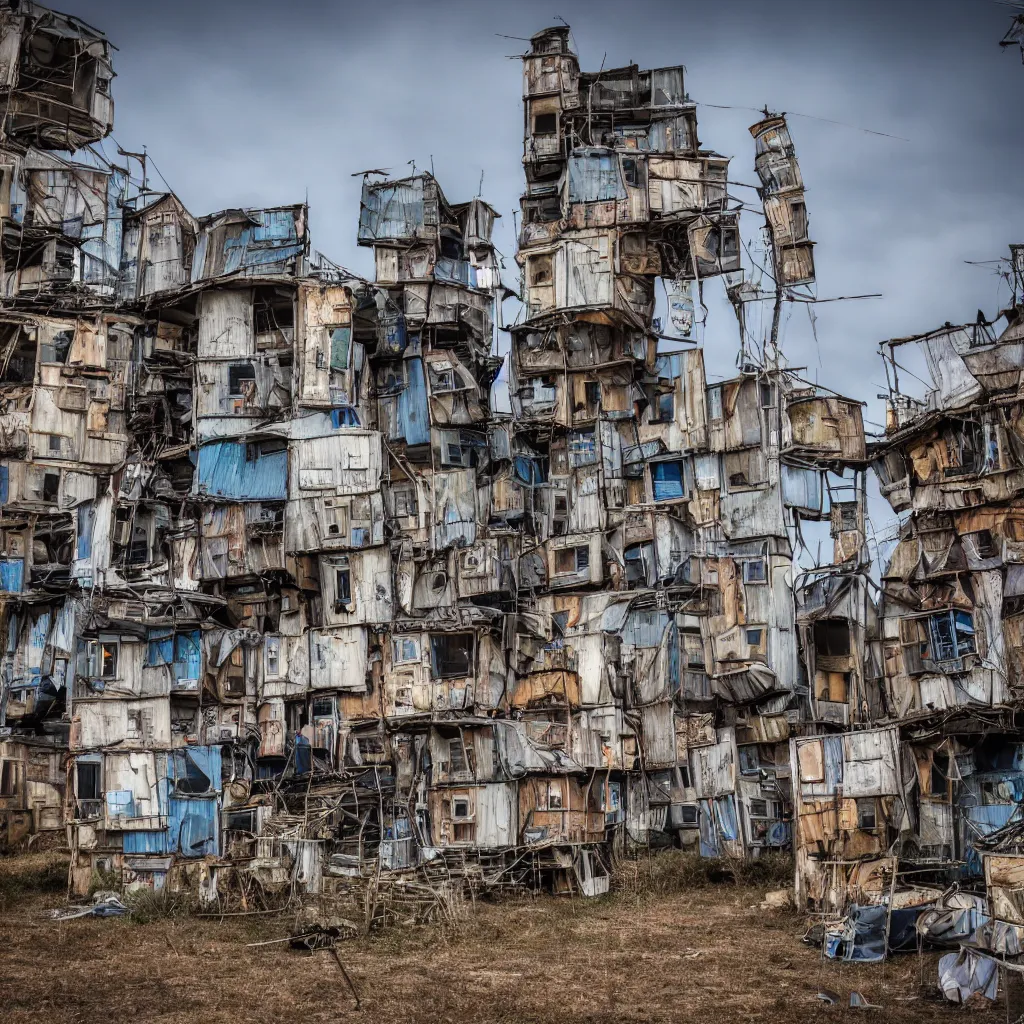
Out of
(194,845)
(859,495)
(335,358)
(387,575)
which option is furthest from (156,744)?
(859,495)

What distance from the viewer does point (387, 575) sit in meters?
52.1

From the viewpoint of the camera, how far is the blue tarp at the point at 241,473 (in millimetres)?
53000

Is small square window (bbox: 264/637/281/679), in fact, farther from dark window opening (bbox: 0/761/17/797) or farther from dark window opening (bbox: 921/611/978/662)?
dark window opening (bbox: 921/611/978/662)

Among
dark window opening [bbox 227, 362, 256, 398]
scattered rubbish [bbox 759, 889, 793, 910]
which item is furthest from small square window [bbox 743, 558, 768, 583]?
dark window opening [bbox 227, 362, 256, 398]

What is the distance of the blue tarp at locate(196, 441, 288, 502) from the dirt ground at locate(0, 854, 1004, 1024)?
54.9 feet

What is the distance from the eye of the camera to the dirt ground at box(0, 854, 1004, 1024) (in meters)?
29.0

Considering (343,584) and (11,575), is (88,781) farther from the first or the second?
(11,575)

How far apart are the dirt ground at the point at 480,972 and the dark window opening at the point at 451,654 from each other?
32.7 ft

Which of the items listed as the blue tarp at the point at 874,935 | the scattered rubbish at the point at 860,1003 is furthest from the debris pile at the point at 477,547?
the scattered rubbish at the point at 860,1003

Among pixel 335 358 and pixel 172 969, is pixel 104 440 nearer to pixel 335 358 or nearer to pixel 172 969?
pixel 335 358

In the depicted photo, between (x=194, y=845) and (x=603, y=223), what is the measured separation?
2930 cm

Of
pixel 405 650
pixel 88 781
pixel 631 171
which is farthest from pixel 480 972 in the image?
pixel 631 171

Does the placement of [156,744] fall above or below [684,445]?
below

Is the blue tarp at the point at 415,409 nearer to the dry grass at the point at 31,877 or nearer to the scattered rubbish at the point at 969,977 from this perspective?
the dry grass at the point at 31,877
